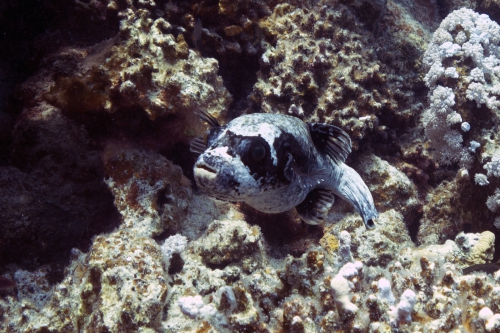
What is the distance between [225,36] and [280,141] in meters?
3.05

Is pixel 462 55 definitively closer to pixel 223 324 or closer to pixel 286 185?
pixel 286 185

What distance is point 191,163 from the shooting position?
502cm

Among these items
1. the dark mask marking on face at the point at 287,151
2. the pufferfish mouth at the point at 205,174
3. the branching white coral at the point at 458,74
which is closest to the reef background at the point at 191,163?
the branching white coral at the point at 458,74

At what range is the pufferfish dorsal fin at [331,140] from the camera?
3203 mm

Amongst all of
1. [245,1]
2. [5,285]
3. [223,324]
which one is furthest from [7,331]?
[245,1]

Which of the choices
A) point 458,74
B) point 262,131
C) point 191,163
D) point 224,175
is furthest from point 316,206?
point 458,74

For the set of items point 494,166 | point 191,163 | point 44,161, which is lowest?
point 44,161

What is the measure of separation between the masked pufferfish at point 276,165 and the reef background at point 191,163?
55 cm

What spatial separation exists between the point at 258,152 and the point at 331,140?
1185 millimetres

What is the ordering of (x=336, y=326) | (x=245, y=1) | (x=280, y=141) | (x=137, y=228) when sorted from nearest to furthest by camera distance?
1. (x=336, y=326)
2. (x=280, y=141)
3. (x=137, y=228)
4. (x=245, y=1)

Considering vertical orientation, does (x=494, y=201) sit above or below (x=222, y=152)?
below

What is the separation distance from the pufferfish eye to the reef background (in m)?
1.20

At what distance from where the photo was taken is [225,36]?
16.6 feet

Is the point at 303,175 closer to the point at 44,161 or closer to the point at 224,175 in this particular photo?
the point at 224,175
